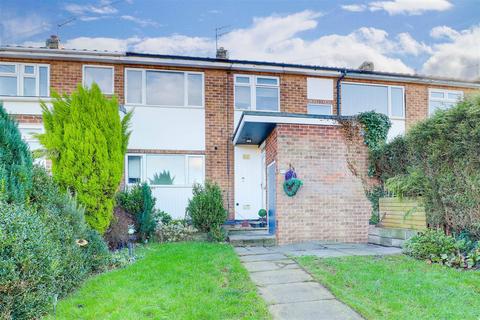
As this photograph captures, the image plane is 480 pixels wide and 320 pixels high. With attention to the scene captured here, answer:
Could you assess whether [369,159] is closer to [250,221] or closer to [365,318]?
[250,221]

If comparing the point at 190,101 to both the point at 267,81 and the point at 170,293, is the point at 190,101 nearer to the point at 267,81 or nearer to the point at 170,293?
the point at 267,81

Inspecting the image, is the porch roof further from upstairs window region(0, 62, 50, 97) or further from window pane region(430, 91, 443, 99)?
window pane region(430, 91, 443, 99)

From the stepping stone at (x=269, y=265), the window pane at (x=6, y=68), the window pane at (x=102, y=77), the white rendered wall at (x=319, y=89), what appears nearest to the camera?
the stepping stone at (x=269, y=265)

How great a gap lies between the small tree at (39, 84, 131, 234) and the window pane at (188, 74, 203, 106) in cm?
466

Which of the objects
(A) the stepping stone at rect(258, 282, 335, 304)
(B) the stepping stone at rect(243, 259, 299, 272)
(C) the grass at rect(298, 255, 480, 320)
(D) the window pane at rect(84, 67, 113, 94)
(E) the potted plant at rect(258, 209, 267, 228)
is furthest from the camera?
(D) the window pane at rect(84, 67, 113, 94)

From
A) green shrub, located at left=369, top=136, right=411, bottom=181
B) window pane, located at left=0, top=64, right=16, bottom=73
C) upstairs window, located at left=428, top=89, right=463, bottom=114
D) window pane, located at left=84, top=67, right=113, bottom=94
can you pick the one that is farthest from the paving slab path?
window pane, located at left=0, top=64, right=16, bottom=73

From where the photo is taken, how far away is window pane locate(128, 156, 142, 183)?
1057cm

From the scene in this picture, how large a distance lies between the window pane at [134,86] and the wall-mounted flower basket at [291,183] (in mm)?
5827

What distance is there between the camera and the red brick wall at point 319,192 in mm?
7938

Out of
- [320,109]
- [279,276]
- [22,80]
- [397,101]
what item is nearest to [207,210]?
[279,276]

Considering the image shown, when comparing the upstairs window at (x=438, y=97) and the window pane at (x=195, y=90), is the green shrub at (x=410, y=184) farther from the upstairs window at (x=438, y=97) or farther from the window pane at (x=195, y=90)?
the upstairs window at (x=438, y=97)

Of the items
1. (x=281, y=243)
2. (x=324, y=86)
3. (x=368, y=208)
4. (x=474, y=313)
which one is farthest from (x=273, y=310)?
(x=324, y=86)

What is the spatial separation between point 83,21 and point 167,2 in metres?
3.54

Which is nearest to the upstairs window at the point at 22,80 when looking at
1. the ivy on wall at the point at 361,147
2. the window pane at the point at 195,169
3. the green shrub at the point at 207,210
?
the window pane at the point at 195,169
